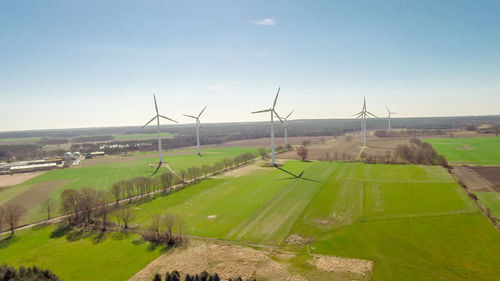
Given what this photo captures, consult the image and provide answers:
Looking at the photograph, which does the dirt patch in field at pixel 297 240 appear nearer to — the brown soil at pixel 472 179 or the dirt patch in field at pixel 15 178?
the brown soil at pixel 472 179

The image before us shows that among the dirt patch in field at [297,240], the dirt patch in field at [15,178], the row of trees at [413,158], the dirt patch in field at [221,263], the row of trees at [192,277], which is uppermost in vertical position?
the row of trees at [413,158]

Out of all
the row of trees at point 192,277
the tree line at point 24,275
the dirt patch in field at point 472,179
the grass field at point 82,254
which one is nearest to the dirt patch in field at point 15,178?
the grass field at point 82,254

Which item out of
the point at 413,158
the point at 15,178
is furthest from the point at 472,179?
the point at 15,178

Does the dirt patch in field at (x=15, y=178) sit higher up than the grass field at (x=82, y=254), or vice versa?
the dirt patch in field at (x=15, y=178)

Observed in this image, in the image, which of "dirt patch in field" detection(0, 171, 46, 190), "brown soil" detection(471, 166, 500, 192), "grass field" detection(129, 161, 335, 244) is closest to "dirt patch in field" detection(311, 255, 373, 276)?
"grass field" detection(129, 161, 335, 244)

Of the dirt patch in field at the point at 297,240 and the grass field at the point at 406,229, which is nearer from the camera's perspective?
the grass field at the point at 406,229

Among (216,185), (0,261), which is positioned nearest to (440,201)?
(216,185)

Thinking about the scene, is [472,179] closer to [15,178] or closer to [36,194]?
[36,194]
